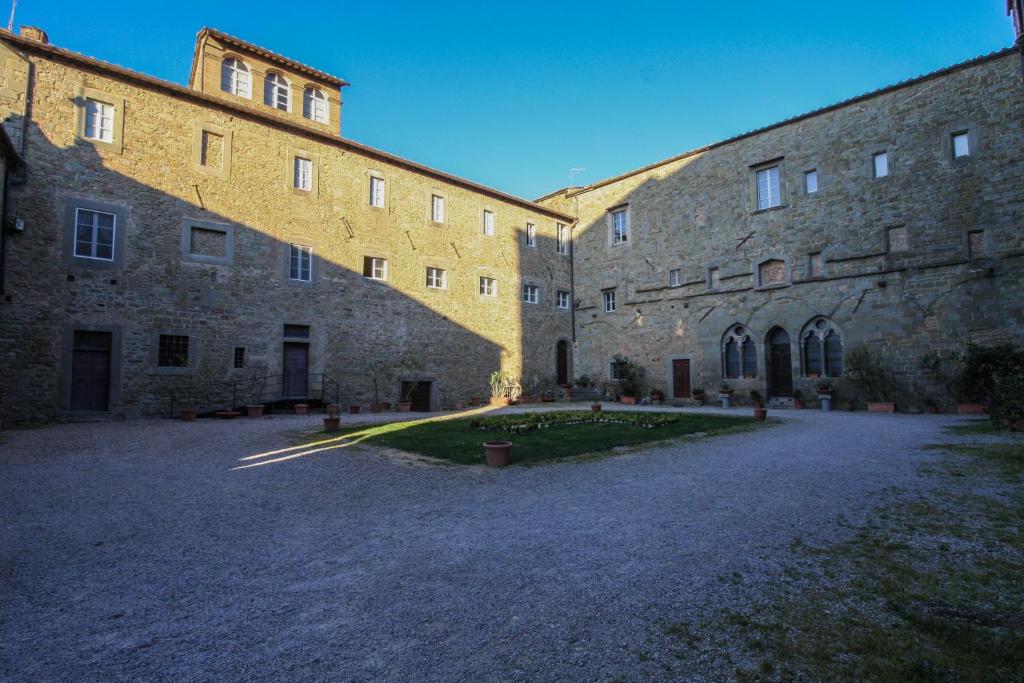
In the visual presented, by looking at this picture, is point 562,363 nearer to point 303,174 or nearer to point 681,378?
point 681,378

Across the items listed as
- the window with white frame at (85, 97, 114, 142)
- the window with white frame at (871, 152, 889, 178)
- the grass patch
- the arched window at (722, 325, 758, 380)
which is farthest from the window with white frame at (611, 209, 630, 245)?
the grass patch

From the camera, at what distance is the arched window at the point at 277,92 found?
19.7m

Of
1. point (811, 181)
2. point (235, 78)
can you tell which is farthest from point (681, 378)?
point (235, 78)

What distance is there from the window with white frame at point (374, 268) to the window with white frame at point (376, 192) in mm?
2097

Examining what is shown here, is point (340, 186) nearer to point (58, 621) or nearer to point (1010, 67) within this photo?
point (58, 621)

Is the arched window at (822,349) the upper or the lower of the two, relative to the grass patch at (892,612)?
upper

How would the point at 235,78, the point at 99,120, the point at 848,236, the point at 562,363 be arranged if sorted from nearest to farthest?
the point at 99,120 → the point at 848,236 → the point at 235,78 → the point at 562,363

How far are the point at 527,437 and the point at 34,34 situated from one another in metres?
18.0

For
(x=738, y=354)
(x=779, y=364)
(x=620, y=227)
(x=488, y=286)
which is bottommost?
(x=779, y=364)

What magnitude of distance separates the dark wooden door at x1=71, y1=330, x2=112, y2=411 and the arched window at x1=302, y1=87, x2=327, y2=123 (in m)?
11.8

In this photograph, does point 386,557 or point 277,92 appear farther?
point 277,92

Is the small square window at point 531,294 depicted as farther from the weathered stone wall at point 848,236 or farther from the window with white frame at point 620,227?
the window with white frame at point 620,227

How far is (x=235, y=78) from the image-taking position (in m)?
19.0

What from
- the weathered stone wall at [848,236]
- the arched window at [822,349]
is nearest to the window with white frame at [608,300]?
the weathered stone wall at [848,236]
